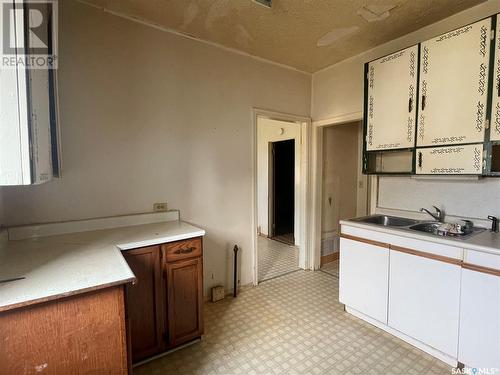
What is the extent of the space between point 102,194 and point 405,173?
2.58 metres

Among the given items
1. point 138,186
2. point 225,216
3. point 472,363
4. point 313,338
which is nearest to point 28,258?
point 138,186

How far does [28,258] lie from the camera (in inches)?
54.3

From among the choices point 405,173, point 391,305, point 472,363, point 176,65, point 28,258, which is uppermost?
point 176,65

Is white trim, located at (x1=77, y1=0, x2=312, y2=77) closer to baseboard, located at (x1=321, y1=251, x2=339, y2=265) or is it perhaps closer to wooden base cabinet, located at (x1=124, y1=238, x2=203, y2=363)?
wooden base cabinet, located at (x1=124, y1=238, x2=203, y2=363)

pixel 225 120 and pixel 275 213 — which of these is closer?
pixel 225 120

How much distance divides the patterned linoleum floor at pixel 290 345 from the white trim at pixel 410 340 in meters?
0.03

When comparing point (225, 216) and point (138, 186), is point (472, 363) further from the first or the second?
point (138, 186)

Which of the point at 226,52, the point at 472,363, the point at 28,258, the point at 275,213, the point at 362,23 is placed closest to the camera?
the point at 28,258

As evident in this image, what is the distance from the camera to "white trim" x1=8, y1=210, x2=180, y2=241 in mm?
1748

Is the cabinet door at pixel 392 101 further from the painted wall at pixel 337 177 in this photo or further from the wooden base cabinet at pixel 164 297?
the wooden base cabinet at pixel 164 297

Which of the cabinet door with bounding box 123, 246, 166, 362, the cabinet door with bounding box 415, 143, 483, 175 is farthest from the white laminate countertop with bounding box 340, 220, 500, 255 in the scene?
the cabinet door with bounding box 123, 246, 166, 362

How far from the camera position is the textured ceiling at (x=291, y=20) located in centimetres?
193

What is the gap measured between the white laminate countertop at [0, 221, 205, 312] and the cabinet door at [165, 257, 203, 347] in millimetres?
238

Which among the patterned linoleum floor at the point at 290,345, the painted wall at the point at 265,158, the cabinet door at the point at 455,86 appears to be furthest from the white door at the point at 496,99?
the painted wall at the point at 265,158
